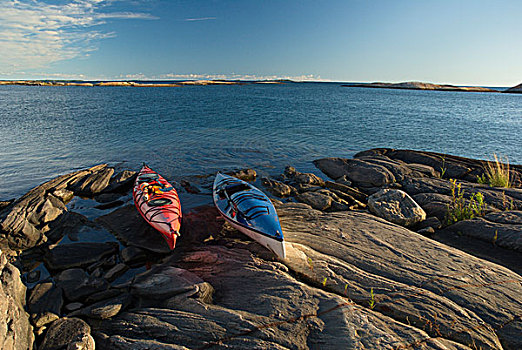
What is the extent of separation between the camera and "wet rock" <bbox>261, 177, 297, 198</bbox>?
46.9ft

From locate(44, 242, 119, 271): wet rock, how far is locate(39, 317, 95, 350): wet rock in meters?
3.12

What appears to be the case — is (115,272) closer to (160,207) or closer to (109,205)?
(160,207)

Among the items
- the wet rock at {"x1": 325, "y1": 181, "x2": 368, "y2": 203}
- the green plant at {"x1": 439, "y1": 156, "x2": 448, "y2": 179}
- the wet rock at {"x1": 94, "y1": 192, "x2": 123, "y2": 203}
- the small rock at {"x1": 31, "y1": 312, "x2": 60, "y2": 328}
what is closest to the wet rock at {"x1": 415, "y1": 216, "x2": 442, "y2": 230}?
the wet rock at {"x1": 325, "y1": 181, "x2": 368, "y2": 203}

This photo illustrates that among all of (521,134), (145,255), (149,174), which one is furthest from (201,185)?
(521,134)

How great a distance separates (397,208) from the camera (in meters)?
11.1

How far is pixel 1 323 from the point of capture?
4895mm

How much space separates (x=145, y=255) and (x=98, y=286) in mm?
1859

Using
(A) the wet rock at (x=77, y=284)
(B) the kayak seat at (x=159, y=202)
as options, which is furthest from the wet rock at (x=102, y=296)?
(B) the kayak seat at (x=159, y=202)

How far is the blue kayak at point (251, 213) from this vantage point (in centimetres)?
787

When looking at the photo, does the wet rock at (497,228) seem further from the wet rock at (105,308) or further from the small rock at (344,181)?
the wet rock at (105,308)

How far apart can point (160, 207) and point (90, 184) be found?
7.00m

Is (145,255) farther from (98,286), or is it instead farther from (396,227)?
(396,227)

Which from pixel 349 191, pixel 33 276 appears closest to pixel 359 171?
pixel 349 191

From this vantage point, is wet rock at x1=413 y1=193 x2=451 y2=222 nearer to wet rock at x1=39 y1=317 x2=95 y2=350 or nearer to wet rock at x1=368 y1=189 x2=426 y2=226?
wet rock at x1=368 y1=189 x2=426 y2=226
